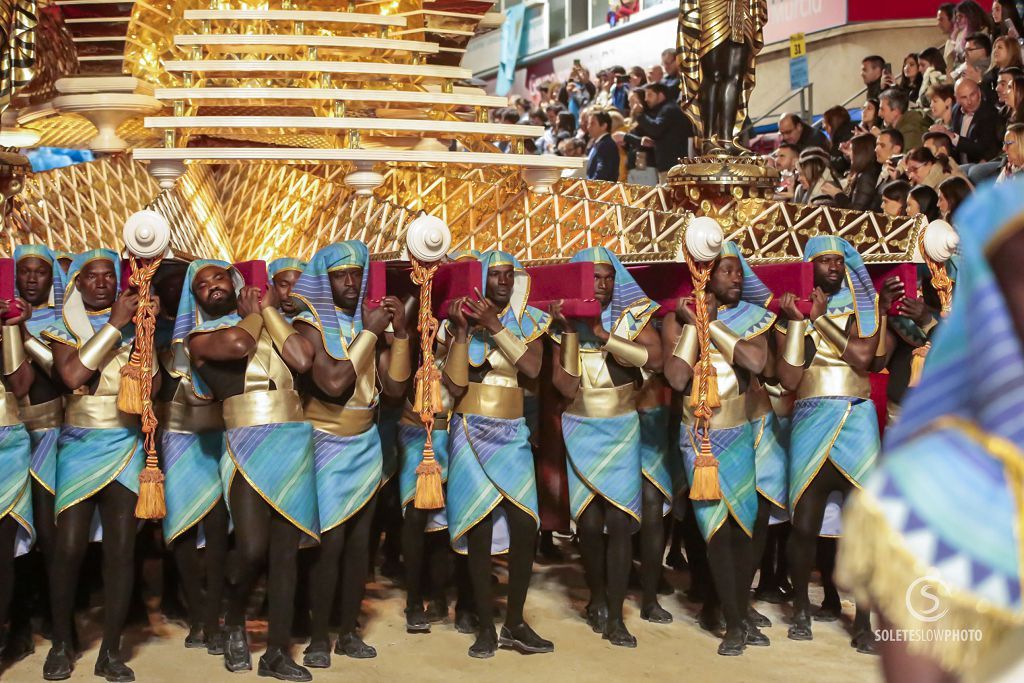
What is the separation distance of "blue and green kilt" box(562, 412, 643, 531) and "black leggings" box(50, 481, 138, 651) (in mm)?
1759

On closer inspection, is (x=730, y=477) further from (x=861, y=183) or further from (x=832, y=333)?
(x=861, y=183)

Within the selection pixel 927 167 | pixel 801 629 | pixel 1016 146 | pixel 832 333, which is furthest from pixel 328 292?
pixel 927 167

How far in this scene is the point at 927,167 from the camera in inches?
285

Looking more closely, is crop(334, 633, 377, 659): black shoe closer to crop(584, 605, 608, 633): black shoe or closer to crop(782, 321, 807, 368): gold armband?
crop(584, 605, 608, 633): black shoe

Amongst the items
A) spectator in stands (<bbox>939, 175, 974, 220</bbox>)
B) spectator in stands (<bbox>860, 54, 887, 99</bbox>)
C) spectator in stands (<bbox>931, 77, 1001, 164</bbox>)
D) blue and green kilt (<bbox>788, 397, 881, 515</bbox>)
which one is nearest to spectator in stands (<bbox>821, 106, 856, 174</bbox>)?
spectator in stands (<bbox>860, 54, 887, 99</bbox>)

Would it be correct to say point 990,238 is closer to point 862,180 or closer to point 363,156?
point 363,156

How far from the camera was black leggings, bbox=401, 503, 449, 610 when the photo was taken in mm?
5770

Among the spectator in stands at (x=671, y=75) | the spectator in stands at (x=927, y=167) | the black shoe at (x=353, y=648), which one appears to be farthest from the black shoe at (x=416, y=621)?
the spectator in stands at (x=671, y=75)

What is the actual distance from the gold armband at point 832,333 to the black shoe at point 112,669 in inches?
119

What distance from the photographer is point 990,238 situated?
150cm

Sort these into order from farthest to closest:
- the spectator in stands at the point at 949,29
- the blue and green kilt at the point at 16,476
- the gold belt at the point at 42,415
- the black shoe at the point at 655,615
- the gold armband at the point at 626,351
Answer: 1. the spectator in stands at the point at 949,29
2. the black shoe at the point at 655,615
3. the gold armband at the point at 626,351
4. the gold belt at the point at 42,415
5. the blue and green kilt at the point at 16,476

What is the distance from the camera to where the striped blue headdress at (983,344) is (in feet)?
4.84

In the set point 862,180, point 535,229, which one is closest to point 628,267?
point 535,229

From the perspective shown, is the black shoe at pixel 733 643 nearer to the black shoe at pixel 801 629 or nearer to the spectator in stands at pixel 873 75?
the black shoe at pixel 801 629
